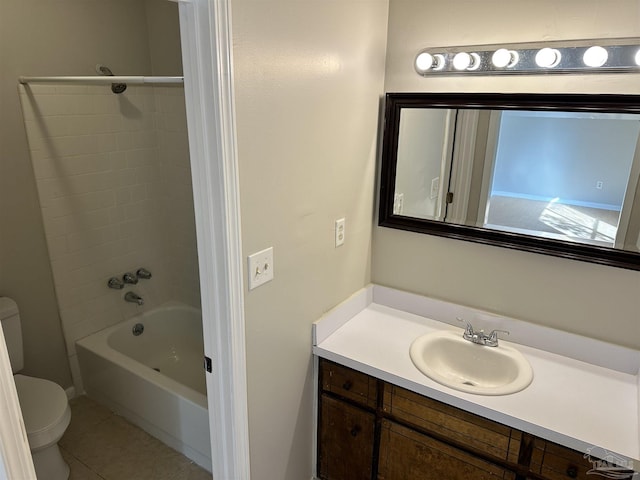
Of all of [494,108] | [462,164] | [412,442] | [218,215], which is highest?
[494,108]

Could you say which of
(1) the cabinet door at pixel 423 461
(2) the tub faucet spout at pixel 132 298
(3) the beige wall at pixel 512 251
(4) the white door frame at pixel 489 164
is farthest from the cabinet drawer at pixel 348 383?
(2) the tub faucet spout at pixel 132 298

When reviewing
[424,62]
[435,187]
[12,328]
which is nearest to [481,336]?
[435,187]

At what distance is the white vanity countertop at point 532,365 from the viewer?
1.41 metres

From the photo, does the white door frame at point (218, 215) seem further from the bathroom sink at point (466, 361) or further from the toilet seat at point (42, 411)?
the toilet seat at point (42, 411)

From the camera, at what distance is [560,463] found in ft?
4.62

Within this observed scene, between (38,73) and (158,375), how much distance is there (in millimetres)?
1628

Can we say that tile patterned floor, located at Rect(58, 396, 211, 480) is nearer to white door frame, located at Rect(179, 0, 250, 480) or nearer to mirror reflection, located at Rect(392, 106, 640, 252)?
white door frame, located at Rect(179, 0, 250, 480)

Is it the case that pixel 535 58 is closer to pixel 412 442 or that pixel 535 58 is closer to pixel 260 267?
pixel 260 267

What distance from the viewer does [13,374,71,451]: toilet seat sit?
195 cm

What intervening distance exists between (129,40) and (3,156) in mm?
953

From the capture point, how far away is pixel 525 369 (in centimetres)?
166

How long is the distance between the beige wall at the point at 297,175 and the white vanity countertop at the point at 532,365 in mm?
173

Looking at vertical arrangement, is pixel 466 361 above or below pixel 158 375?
above

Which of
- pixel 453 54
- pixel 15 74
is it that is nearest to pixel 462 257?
pixel 453 54
